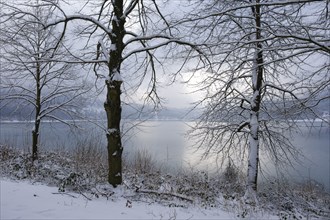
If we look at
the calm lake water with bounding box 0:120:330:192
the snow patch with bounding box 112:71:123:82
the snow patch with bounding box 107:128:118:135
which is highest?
the snow patch with bounding box 112:71:123:82

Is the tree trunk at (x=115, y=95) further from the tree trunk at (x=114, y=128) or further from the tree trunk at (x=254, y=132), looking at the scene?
the tree trunk at (x=254, y=132)

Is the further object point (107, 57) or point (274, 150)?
point (274, 150)

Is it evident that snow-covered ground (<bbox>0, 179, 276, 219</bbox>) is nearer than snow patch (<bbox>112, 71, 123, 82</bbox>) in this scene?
Yes

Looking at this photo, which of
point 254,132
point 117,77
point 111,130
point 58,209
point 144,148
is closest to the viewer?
point 58,209

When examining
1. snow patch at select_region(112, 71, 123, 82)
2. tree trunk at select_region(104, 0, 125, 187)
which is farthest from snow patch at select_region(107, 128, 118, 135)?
snow patch at select_region(112, 71, 123, 82)

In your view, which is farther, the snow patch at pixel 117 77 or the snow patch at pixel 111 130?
the snow patch at pixel 111 130

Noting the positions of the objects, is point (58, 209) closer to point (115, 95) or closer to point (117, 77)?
point (115, 95)

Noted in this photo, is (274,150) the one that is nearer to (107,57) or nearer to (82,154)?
(107,57)

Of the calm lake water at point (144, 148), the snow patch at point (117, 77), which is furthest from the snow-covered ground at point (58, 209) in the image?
the calm lake water at point (144, 148)

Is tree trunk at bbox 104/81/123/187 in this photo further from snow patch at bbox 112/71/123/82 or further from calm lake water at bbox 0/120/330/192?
calm lake water at bbox 0/120/330/192

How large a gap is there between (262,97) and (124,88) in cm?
486

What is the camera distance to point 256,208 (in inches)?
291

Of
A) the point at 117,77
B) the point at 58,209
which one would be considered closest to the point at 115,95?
the point at 117,77

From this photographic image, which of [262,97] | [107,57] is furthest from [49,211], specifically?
[262,97]
